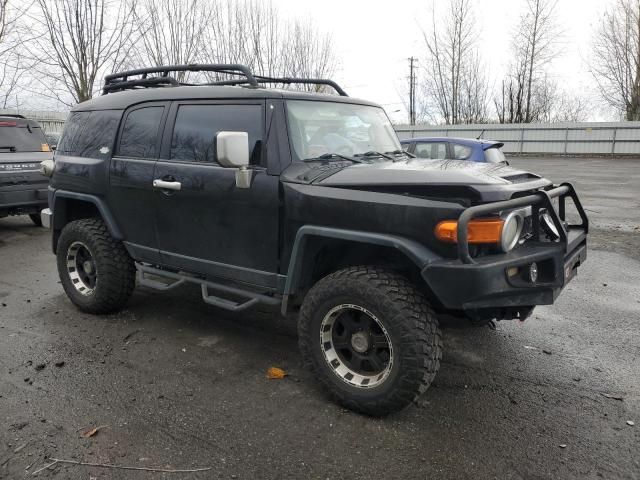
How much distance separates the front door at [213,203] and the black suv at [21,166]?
5528 mm

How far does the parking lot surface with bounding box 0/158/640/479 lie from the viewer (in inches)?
106

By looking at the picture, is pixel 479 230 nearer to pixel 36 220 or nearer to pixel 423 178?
pixel 423 178

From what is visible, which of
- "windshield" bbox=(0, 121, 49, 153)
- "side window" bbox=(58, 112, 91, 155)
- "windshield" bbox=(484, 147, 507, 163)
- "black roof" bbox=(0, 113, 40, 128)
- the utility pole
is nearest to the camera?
"side window" bbox=(58, 112, 91, 155)

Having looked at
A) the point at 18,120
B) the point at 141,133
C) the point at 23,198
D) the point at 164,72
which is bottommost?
the point at 23,198

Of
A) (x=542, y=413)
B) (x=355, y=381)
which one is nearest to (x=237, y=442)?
(x=355, y=381)

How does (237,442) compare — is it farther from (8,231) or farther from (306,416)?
(8,231)

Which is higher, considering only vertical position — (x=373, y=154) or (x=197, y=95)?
(x=197, y=95)

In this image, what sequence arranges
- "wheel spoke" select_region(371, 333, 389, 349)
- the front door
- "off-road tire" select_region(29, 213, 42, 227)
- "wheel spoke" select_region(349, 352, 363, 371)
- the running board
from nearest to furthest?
"wheel spoke" select_region(371, 333, 389, 349) < "wheel spoke" select_region(349, 352, 363, 371) < the front door < the running board < "off-road tire" select_region(29, 213, 42, 227)

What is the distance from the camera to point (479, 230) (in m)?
2.80

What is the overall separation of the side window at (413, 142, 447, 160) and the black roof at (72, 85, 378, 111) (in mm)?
6079

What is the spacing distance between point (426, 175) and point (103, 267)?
3052 millimetres

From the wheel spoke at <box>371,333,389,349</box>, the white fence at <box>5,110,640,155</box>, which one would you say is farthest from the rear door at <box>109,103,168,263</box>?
the white fence at <box>5,110,640,155</box>

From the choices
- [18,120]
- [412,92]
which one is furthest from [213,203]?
[412,92]

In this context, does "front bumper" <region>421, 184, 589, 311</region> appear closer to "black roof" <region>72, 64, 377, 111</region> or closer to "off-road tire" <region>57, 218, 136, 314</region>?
"black roof" <region>72, 64, 377, 111</region>
